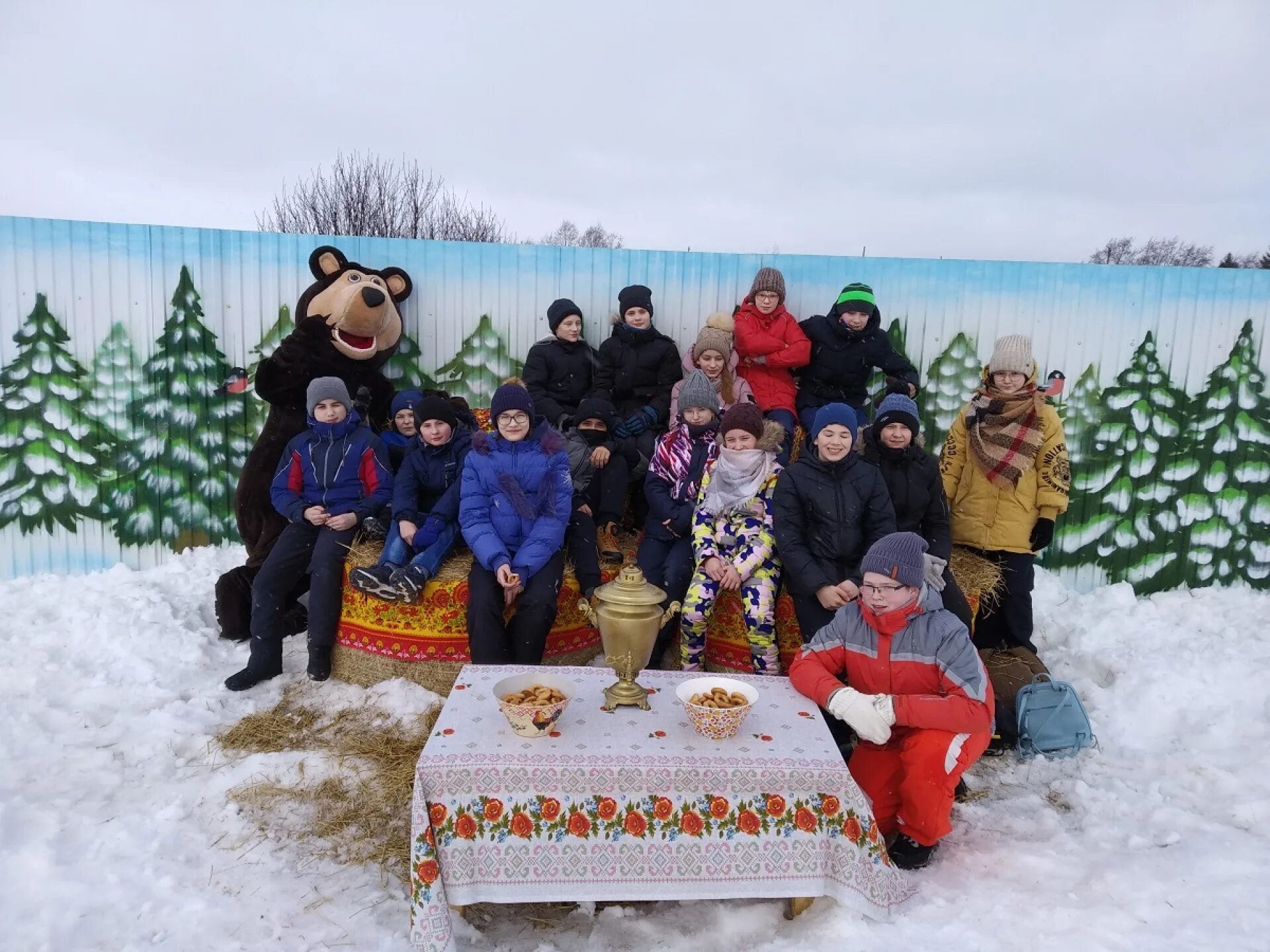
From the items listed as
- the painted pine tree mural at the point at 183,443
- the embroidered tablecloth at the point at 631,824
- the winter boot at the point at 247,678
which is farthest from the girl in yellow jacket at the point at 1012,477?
the painted pine tree mural at the point at 183,443

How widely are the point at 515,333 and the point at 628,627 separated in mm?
3326

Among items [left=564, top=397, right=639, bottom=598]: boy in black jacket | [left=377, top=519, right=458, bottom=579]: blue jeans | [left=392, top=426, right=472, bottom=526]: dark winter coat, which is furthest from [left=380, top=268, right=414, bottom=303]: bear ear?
[left=377, top=519, right=458, bottom=579]: blue jeans

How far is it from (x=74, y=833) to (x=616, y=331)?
3.66 metres

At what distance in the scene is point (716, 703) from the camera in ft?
7.88

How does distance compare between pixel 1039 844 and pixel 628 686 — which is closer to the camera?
pixel 628 686

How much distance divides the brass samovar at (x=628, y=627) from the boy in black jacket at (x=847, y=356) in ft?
8.55

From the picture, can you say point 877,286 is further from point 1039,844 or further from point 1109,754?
point 1039,844

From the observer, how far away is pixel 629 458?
15.0 feet

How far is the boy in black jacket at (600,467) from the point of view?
4.43 metres

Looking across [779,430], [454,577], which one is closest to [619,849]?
[454,577]

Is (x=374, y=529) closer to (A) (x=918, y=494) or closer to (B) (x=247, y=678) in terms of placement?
(B) (x=247, y=678)

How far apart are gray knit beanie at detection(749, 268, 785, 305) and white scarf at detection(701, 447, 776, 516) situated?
4.96 feet

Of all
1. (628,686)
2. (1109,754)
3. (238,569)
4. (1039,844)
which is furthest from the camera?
(238,569)

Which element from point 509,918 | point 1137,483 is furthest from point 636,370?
point 1137,483
